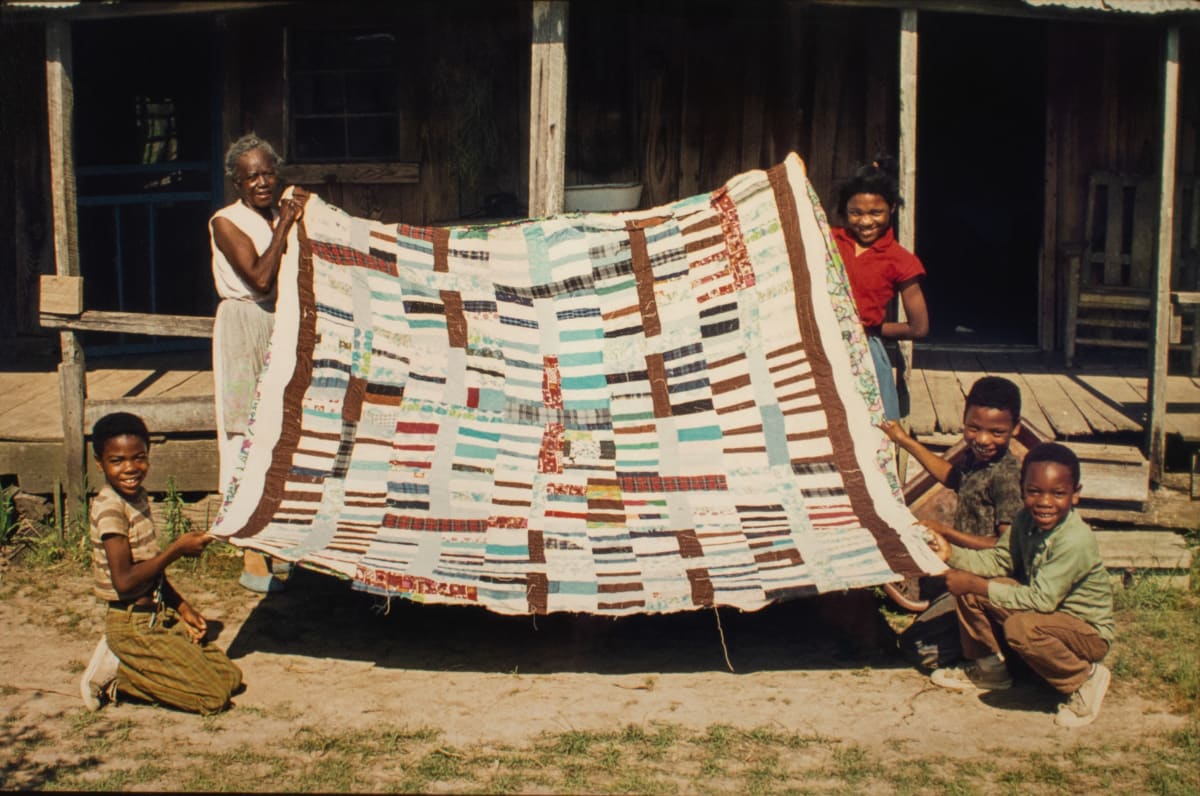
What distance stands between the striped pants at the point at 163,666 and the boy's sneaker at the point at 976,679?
2.52 meters

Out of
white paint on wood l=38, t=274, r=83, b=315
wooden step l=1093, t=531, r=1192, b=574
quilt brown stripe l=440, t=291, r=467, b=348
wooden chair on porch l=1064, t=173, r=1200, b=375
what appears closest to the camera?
quilt brown stripe l=440, t=291, r=467, b=348

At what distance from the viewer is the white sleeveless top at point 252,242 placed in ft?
17.5

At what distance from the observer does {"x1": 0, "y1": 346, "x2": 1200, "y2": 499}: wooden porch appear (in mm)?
6227

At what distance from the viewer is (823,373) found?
17.3 ft

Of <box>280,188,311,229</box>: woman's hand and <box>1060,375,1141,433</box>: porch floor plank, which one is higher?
<box>280,188,311,229</box>: woman's hand

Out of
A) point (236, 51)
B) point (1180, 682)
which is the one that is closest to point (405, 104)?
point (236, 51)

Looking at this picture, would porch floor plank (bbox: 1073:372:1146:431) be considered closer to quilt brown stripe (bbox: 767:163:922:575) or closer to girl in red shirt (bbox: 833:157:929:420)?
girl in red shirt (bbox: 833:157:929:420)

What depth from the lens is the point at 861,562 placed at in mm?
4570

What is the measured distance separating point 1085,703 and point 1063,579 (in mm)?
443

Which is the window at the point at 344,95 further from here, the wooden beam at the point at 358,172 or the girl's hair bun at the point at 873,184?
the girl's hair bun at the point at 873,184

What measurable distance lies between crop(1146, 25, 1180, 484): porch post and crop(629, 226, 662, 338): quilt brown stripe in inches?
95.3

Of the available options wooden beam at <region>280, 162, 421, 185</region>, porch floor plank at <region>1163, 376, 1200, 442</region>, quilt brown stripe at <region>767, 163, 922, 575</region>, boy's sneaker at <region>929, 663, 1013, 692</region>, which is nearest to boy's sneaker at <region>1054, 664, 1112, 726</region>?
boy's sneaker at <region>929, 663, 1013, 692</region>

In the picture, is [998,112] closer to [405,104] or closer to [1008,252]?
[1008,252]

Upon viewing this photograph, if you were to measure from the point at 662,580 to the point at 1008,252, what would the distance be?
23.0ft
